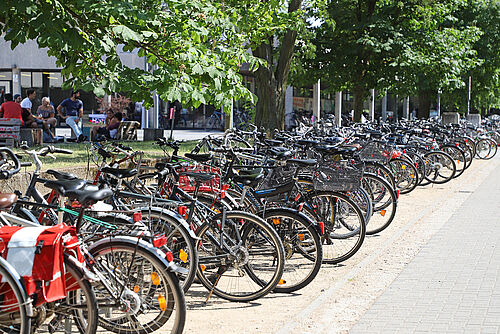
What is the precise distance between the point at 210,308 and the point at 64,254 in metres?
2.04

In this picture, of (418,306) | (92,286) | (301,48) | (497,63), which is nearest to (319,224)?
(418,306)

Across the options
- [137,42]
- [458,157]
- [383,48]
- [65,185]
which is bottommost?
[458,157]

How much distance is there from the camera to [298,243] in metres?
6.37

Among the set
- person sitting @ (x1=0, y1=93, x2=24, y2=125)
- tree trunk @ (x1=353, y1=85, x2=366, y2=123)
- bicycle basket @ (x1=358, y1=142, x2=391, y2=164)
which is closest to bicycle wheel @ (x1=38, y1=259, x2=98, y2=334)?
bicycle basket @ (x1=358, y1=142, x2=391, y2=164)

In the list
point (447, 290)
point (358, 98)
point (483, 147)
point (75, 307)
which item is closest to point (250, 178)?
point (447, 290)

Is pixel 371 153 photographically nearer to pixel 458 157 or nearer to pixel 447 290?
pixel 447 290

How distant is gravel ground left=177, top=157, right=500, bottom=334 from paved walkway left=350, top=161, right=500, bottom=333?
0.14 meters

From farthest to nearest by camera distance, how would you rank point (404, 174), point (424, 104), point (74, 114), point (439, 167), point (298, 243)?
point (424, 104)
point (74, 114)
point (439, 167)
point (404, 174)
point (298, 243)

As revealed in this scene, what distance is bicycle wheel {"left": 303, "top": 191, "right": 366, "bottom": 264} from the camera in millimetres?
7359

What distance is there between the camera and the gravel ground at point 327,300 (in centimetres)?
537

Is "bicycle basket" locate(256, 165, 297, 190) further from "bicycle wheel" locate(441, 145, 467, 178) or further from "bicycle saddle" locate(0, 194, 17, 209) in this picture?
"bicycle wheel" locate(441, 145, 467, 178)

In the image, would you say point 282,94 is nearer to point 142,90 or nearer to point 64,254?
point 142,90

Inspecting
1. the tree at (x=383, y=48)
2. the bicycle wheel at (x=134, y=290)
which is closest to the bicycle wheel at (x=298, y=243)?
the bicycle wheel at (x=134, y=290)

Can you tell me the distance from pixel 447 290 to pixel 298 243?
4.48ft
